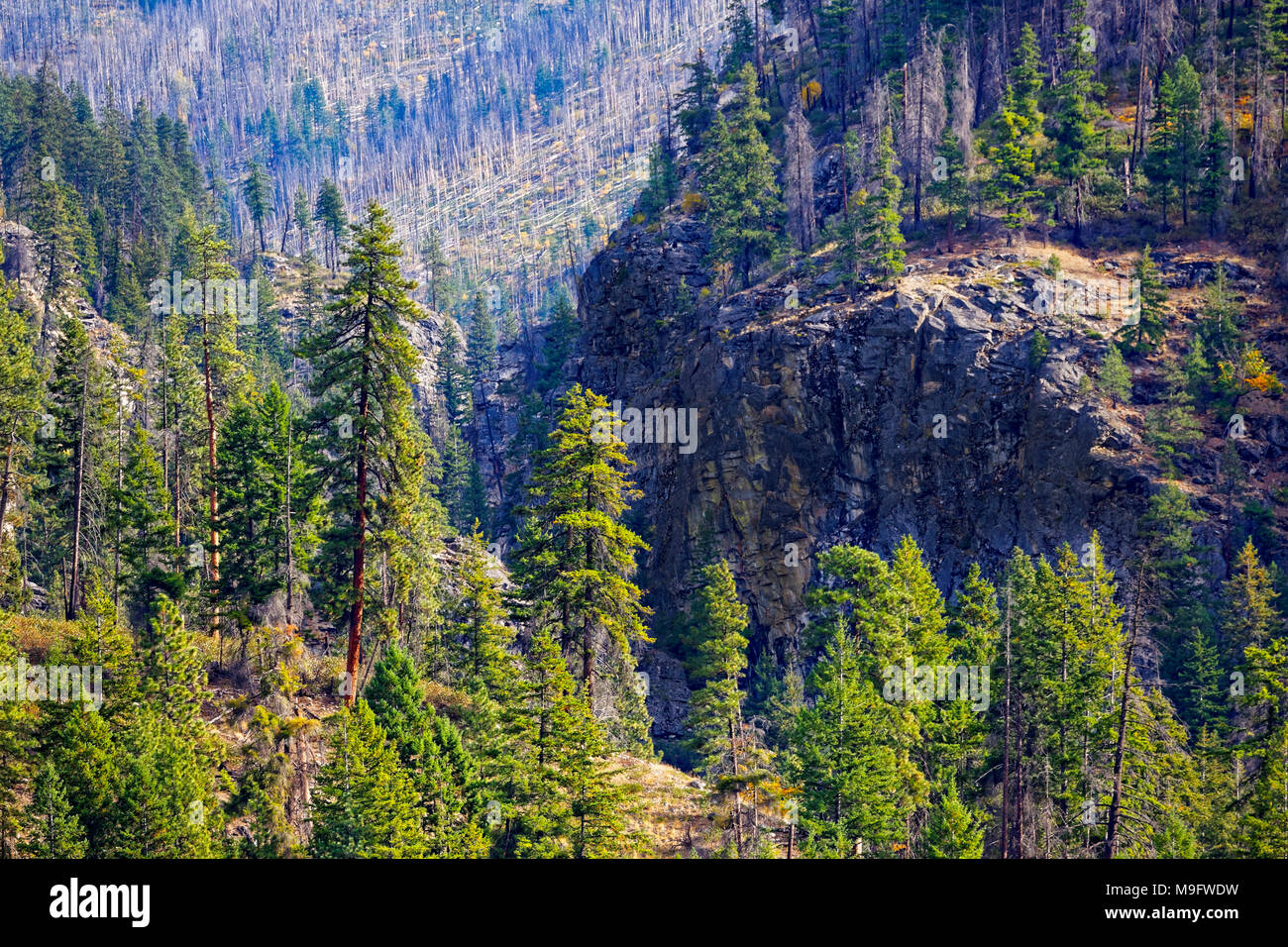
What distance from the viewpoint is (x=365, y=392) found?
30656 millimetres

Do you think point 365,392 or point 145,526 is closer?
point 365,392

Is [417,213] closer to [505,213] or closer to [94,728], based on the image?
[505,213]

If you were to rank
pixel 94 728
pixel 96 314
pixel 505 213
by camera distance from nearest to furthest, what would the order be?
pixel 94 728
pixel 96 314
pixel 505 213

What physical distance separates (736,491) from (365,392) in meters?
40.7

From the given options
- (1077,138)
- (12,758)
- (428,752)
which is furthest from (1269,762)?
(1077,138)

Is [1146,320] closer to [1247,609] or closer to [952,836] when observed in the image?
[1247,609]

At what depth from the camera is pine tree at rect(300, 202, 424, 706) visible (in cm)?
3056

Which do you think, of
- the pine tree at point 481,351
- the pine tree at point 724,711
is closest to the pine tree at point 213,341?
the pine tree at point 724,711

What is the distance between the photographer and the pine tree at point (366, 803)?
81.9ft

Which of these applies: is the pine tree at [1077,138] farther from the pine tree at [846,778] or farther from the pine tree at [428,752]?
the pine tree at [428,752]

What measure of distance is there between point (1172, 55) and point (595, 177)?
126390mm

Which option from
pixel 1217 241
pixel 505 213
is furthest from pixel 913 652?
pixel 505 213

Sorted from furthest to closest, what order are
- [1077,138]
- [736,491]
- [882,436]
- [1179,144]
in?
[736,491] < [1077,138] < [1179,144] < [882,436]
